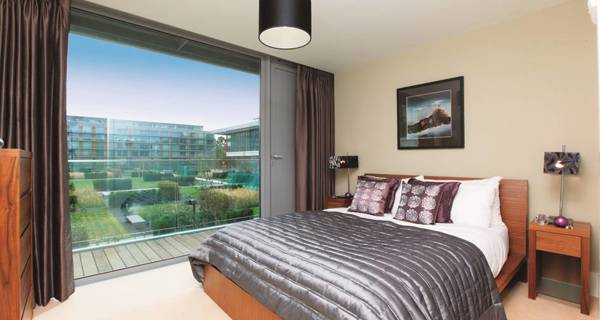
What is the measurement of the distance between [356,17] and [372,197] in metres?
1.78

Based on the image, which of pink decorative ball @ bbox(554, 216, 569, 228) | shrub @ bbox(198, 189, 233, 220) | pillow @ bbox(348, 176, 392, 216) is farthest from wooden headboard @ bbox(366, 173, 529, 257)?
shrub @ bbox(198, 189, 233, 220)

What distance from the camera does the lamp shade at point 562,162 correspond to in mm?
2301

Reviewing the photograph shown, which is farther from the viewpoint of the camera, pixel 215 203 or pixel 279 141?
pixel 279 141

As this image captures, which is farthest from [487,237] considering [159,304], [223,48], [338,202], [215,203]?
[223,48]

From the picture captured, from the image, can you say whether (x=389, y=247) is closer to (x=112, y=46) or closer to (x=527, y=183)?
(x=527, y=183)

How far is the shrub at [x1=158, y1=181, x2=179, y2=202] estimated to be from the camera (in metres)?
3.23

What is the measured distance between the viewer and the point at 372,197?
10.0ft

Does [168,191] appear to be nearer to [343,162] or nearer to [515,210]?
[343,162]

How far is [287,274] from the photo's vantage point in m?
1.65

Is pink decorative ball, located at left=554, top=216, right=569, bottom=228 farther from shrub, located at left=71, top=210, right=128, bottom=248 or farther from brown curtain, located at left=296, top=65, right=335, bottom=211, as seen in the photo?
shrub, located at left=71, top=210, right=128, bottom=248

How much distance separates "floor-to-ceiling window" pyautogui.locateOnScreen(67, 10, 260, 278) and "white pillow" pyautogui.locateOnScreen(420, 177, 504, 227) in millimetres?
2384

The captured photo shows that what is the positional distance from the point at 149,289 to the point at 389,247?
2.13m

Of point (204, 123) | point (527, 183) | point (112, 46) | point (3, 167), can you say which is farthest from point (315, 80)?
point (3, 167)

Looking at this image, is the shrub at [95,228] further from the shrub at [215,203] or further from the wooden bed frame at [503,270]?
the wooden bed frame at [503,270]
